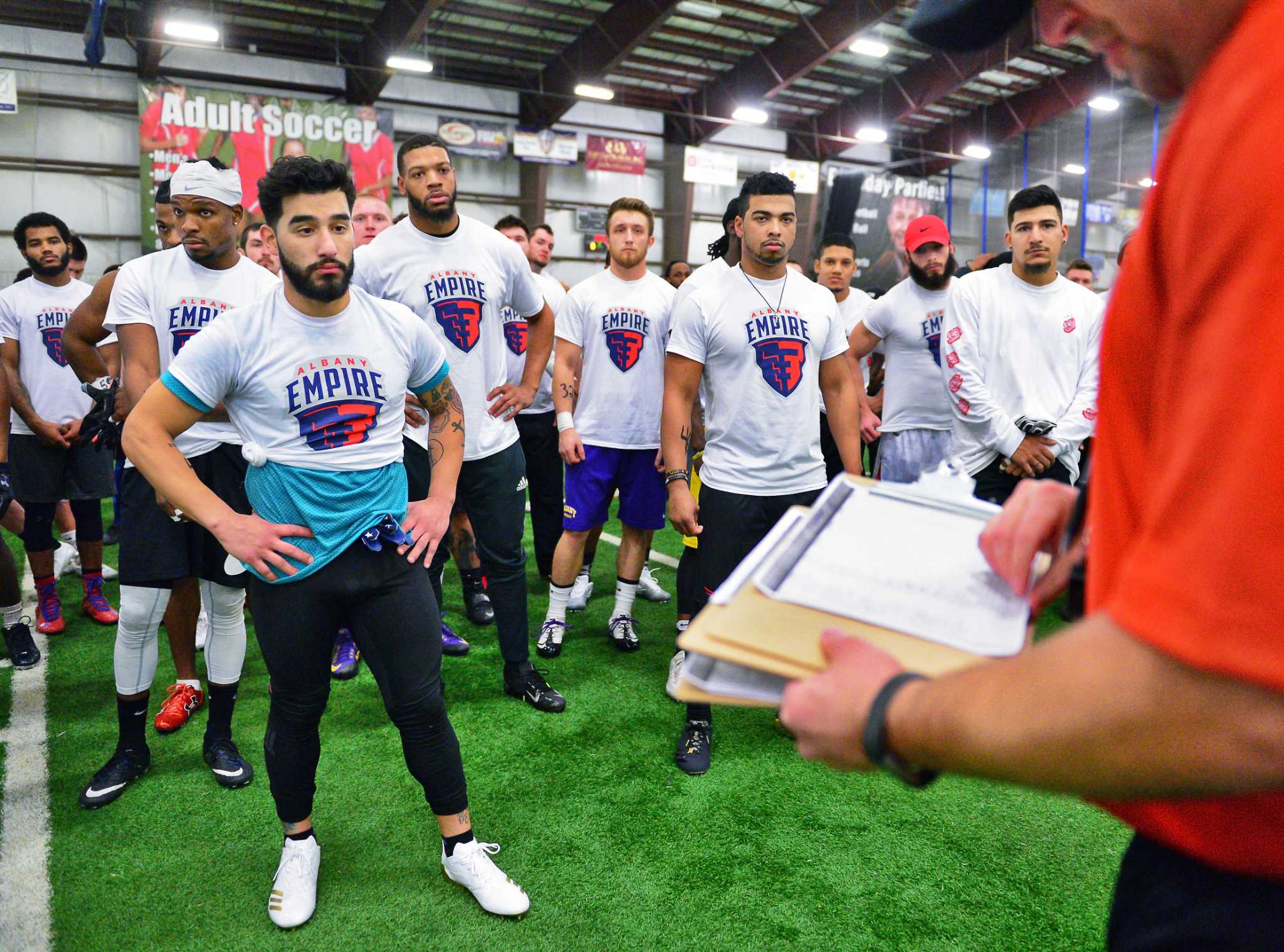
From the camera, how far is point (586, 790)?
3.20 meters

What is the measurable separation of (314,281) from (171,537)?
1.47m

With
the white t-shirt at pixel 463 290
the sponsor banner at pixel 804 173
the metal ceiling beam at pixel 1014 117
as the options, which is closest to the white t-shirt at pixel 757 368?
the white t-shirt at pixel 463 290

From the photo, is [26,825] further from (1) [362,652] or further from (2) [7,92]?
(2) [7,92]

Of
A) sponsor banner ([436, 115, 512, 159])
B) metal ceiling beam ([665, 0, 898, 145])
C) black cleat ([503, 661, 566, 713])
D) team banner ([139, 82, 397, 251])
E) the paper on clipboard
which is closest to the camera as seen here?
the paper on clipboard

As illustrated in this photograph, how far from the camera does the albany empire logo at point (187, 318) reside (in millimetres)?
3234

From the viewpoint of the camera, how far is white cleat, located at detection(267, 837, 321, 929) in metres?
2.46

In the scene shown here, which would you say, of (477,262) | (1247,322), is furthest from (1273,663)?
(477,262)

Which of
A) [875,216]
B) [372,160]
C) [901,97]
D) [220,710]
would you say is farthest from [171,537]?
[901,97]

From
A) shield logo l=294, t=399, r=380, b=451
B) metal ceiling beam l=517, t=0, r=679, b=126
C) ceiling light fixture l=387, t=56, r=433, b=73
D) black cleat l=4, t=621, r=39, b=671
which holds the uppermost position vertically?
metal ceiling beam l=517, t=0, r=679, b=126

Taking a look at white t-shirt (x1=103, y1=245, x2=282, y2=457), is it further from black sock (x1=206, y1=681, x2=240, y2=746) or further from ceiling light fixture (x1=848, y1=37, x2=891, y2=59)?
ceiling light fixture (x1=848, y1=37, x2=891, y2=59)

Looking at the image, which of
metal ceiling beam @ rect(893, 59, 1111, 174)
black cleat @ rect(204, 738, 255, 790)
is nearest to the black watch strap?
black cleat @ rect(204, 738, 255, 790)

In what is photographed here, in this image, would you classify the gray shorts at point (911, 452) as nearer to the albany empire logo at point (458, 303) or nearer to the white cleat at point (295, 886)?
the albany empire logo at point (458, 303)

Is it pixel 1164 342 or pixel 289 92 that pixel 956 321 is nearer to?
pixel 1164 342

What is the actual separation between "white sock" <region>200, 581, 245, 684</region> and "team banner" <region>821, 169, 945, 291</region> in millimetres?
19948
